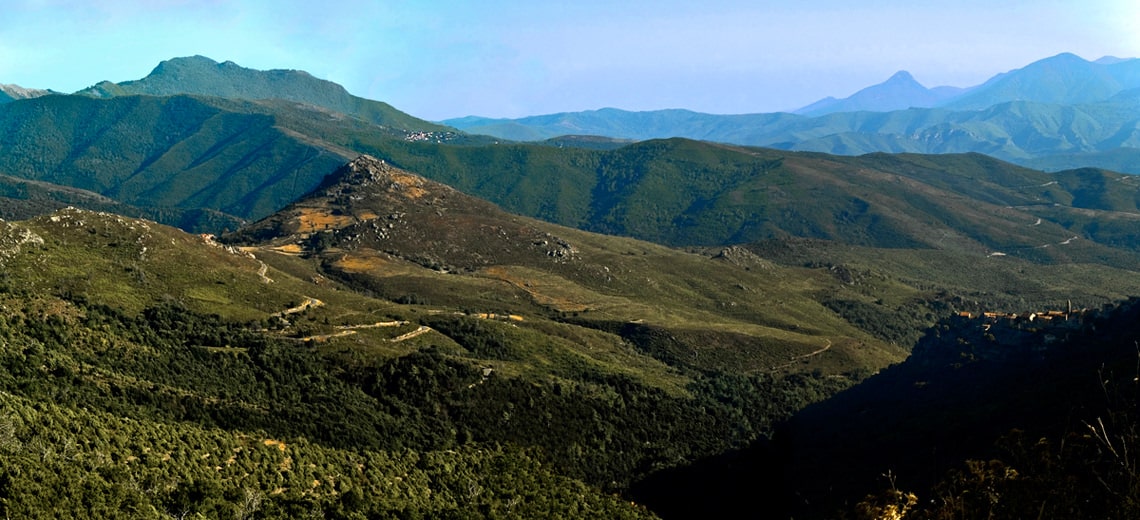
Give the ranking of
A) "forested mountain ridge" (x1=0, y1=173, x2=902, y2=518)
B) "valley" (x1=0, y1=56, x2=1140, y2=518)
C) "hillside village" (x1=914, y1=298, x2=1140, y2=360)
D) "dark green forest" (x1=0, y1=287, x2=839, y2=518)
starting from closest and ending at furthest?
"valley" (x1=0, y1=56, x2=1140, y2=518) < "dark green forest" (x1=0, y1=287, x2=839, y2=518) < "forested mountain ridge" (x1=0, y1=173, x2=902, y2=518) < "hillside village" (x1=914, y1=298, x2=1140, y2=360)

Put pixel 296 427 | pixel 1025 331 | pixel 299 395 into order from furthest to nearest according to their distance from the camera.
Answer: pixel 1025 331 → pixel 299 395 → pixel 296 427

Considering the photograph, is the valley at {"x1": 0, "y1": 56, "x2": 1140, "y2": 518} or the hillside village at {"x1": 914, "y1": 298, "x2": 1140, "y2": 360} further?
the hillside village at {"x1": 914, "y1": 298, "x2": 1140, "y2": 360}

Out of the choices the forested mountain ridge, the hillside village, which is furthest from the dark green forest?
Answer: the hillside village

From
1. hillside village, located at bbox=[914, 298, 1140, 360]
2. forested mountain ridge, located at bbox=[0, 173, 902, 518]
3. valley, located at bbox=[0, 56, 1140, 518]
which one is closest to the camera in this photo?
valley, located at bbox=[0, 56, 1140, 518]

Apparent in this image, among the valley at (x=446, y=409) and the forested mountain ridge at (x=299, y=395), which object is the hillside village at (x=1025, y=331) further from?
the forested mountain ridge at (x=299, y=395)

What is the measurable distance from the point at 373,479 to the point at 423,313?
113m

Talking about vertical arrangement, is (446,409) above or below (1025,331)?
below

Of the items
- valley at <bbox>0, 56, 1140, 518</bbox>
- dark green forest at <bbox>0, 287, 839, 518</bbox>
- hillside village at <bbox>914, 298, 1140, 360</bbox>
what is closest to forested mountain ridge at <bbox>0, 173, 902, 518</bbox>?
dark green forest at <bbox>0, 287, 839, 518</bbox>

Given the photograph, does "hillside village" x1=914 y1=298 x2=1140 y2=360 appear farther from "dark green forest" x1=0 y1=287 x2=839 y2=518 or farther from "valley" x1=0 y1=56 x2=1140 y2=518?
"dark green forest" x1=0 y1=287 x2=839 y2=518

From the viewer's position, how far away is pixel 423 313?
190000 millimetres

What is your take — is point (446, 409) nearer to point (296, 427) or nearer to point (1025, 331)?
point (296, 427)

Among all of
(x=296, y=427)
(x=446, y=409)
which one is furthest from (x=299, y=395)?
(x=446, y=409)

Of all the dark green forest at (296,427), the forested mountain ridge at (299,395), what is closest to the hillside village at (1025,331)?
the dark green forest at (296,427)

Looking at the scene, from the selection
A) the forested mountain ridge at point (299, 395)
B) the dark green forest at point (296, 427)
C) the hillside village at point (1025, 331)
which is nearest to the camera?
the dark green forest at point (296, 427)
